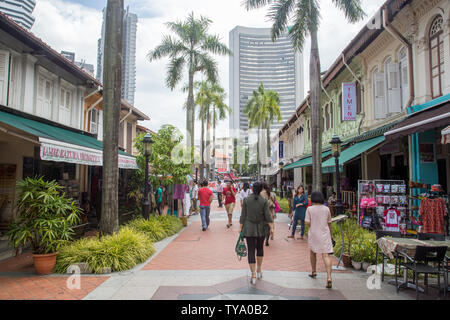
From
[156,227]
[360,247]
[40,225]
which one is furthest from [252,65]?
[40,225]

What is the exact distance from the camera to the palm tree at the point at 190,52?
17.2 metres

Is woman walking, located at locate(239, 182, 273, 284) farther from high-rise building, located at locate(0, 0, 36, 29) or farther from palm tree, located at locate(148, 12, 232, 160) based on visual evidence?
high-rise building, located at locate(0, 0, 36, 29)

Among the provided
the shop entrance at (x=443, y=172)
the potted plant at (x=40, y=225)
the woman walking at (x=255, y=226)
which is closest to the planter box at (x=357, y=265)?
the woman walking at (x=255, y=226)

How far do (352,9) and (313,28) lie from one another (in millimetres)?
1584

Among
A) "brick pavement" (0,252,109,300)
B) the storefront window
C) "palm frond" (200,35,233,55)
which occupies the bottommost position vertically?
"brick pavement" (0,252,109,300)

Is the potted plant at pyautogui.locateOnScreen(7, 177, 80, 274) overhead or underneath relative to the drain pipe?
underneath

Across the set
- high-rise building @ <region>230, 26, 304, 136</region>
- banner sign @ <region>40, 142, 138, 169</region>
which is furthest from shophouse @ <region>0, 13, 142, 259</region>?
high-rise building @ <region>230, 26, 304, 136</region>

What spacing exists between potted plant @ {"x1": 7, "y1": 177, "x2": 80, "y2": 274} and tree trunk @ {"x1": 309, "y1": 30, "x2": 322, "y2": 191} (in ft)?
26.6

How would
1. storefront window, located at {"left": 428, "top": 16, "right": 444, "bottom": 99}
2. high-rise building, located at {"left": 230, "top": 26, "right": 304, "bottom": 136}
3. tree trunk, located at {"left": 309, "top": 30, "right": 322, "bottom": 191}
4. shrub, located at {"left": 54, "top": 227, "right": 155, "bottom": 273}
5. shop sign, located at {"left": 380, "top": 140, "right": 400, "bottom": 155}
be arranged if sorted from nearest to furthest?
shrub, located at {"left": 54, "top": 227, "right": 155, "bottom": 273} < storefront window, located at {"left": 428, "top": 16, "right": 444, "bottom": 99} < shop sign, located at {"left": 380, "top": 140, "right": 400, "bottom": 155} < tree trunk, located at {"left": 309, "top": 30, "right": 322, "bottom": 191} < high-rise building, located at {"left": 230, "top": 26, "right": 304, "bottom": 136}

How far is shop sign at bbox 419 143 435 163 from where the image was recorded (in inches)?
356

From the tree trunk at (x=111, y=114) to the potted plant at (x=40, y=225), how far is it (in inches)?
51.6

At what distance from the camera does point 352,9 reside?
36.4 ft

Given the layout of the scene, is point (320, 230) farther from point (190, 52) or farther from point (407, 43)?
point (190, 52)
